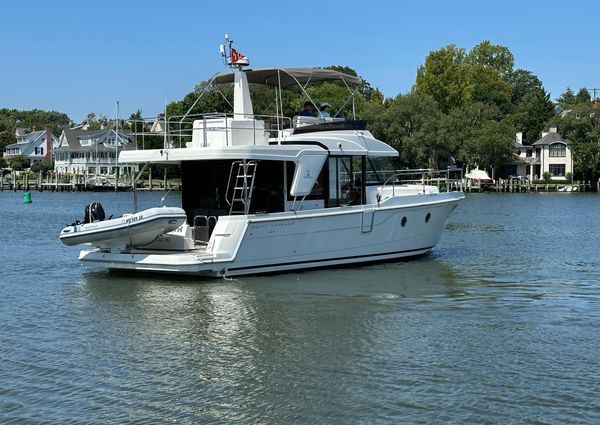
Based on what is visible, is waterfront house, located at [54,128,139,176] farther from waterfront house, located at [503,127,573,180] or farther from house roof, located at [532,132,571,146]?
house roof, located at [532,132,571,146]

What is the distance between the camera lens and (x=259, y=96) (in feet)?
201

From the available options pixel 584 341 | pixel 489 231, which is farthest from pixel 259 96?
pixel 584 341

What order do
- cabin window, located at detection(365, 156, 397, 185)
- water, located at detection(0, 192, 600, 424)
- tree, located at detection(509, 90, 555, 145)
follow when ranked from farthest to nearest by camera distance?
tree, located at detection(509, 90, 555, 145), cabin window, located at detection(365, 156, 397, 185), water, located at detection(0, 192, 600, 424)

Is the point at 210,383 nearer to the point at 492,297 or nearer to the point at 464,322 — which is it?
the point at 464,322

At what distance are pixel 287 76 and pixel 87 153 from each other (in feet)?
325

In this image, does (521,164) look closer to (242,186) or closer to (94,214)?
(242,186)

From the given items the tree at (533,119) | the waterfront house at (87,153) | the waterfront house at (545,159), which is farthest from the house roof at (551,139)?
the waterfront house at (87,153)

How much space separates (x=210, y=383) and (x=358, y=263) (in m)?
9.87

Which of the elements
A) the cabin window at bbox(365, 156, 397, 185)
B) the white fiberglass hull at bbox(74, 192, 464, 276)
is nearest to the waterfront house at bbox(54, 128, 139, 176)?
the cabin window at bbox(365, 156, 397, 185)

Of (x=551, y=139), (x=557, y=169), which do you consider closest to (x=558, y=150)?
(x=551, y=139)

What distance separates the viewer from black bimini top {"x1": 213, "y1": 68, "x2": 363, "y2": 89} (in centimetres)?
2083

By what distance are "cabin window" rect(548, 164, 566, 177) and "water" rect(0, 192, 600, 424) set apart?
7871cm

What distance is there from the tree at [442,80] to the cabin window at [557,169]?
15.0 meters

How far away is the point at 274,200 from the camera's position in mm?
18703
